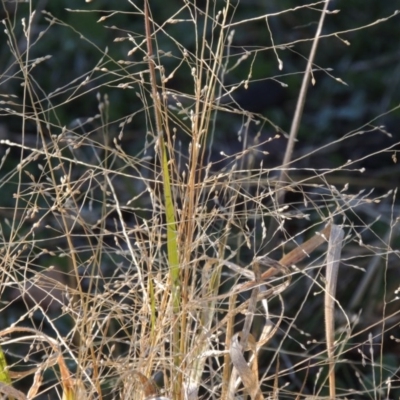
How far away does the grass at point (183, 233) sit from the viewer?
104 centimetres

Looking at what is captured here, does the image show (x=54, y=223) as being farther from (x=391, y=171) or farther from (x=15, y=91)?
(x=391, y=171)

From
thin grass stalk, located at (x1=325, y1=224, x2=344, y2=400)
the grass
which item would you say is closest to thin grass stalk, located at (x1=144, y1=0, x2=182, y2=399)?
the grass

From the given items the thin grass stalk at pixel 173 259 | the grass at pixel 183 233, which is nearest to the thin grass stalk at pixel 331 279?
the grass at pixel 183 233

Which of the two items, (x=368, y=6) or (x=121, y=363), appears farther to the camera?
(x=368, y=6)

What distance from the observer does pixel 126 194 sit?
101 inches

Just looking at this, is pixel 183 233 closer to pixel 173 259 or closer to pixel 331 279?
pixel 173 259

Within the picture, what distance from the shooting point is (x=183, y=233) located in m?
1.08

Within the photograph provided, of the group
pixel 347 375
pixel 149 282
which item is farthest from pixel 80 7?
pixel 149 282

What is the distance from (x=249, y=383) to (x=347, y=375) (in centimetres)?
99

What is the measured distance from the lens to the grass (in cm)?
104

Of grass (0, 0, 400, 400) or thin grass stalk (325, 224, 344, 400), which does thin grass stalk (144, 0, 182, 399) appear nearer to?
grass (0, 0, 400, 400)

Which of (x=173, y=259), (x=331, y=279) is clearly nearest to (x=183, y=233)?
(x=173, y=259)

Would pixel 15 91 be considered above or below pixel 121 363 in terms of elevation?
below

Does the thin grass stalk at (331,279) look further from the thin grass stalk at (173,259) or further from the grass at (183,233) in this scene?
the thin grass stalk at (173,259)
